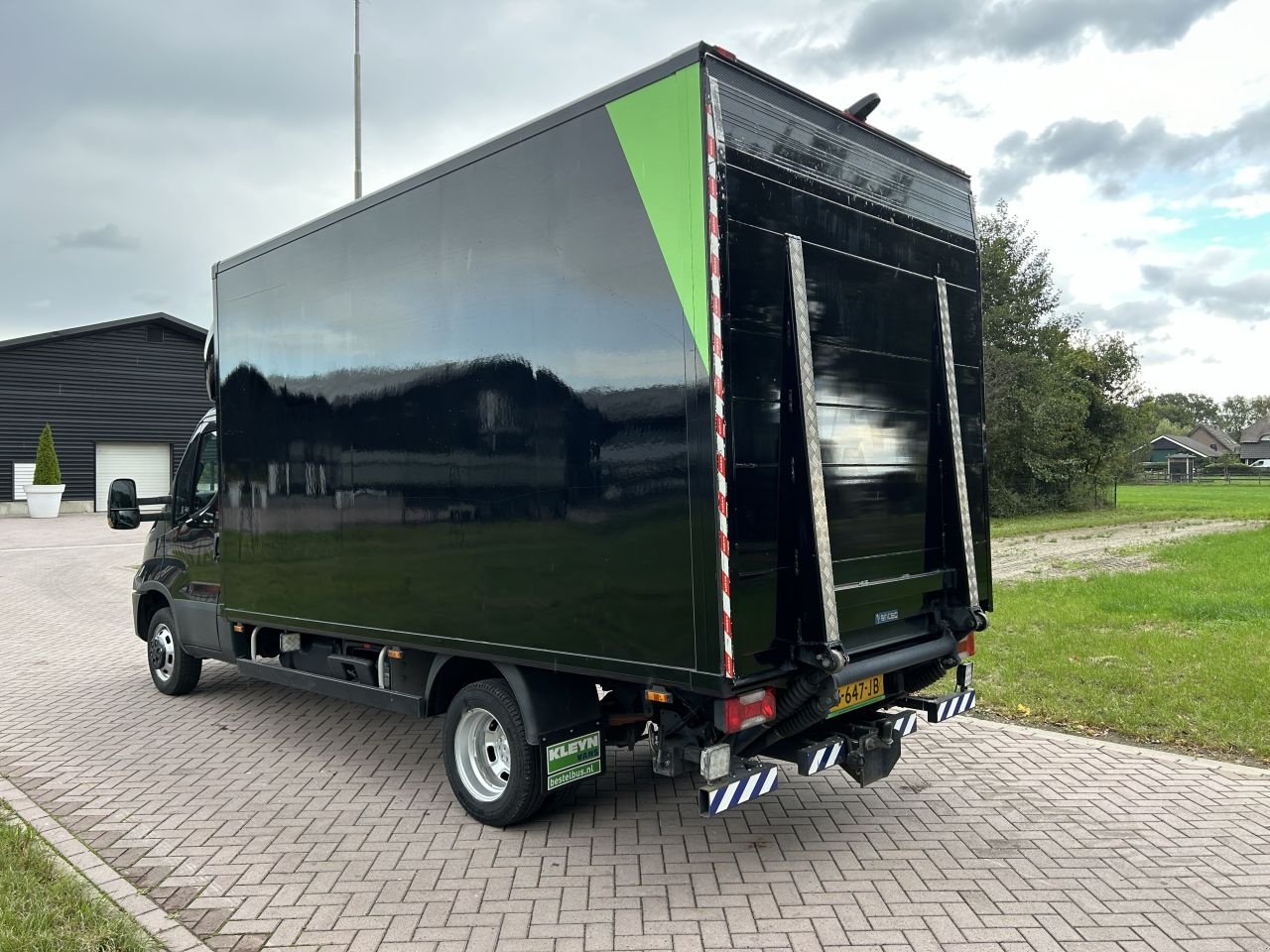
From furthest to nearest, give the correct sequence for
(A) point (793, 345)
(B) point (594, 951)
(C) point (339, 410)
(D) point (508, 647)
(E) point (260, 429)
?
(E) point (260, 429) < (C) point (339, 410) < (D) point (508, 647) < (A) point (793, 345) < (B) point (594, 951)

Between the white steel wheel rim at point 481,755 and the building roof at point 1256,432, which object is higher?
the building roof at point 1256,432

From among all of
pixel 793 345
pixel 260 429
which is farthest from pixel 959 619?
pixel 260 429

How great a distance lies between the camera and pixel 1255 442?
100000mm

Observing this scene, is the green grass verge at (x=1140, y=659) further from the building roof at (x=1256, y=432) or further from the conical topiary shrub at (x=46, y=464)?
the building roof at (x=1256, y=432)

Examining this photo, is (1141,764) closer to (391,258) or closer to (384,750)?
(384,750)

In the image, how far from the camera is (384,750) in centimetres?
589

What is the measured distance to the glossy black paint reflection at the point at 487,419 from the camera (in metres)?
3.65

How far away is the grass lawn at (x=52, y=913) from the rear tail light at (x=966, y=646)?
391cm

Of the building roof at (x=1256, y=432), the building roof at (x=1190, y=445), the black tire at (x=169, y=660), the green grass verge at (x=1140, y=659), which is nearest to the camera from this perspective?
the green grass verge at (x=1140, y=659)

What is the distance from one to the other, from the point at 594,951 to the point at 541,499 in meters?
1.79

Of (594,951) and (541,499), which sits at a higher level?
(541,499)

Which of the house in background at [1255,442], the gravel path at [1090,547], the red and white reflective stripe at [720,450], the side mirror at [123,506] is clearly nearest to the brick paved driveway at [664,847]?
the red and white reflective stripe at [720,450]

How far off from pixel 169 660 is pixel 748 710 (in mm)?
5712

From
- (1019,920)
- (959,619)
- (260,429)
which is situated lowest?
(1019,920)
